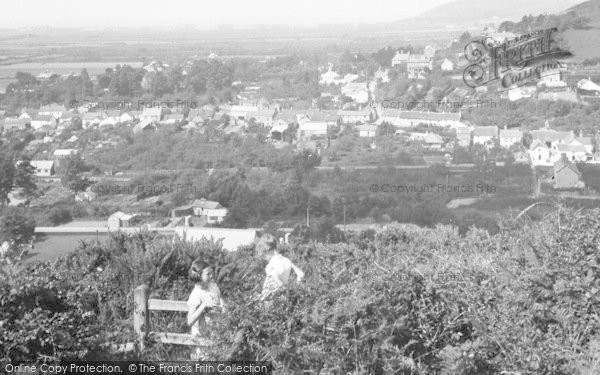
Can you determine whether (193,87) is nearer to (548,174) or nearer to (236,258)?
(548,174)

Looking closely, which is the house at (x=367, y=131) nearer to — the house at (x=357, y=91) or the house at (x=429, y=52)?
the house at (x=357, y=91)

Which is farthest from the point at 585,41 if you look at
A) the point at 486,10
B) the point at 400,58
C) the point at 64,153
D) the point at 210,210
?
the point at 486,10

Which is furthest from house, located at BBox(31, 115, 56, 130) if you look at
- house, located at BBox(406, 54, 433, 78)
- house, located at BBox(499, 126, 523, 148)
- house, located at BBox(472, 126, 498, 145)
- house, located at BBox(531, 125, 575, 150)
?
house, located at BBox(531, 125, 575, 150)

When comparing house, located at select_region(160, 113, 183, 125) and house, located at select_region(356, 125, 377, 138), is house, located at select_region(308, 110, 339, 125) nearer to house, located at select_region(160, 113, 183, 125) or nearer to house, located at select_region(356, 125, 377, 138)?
house, located at select_region(356, 125, 377, 138)

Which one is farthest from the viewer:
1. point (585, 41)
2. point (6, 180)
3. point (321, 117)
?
point (585, 41)

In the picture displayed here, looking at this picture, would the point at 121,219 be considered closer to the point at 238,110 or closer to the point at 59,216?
the point at 59,216

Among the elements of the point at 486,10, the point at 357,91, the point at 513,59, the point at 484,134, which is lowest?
the point at 357,91

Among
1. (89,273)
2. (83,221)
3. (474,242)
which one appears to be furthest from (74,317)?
(83,221)
